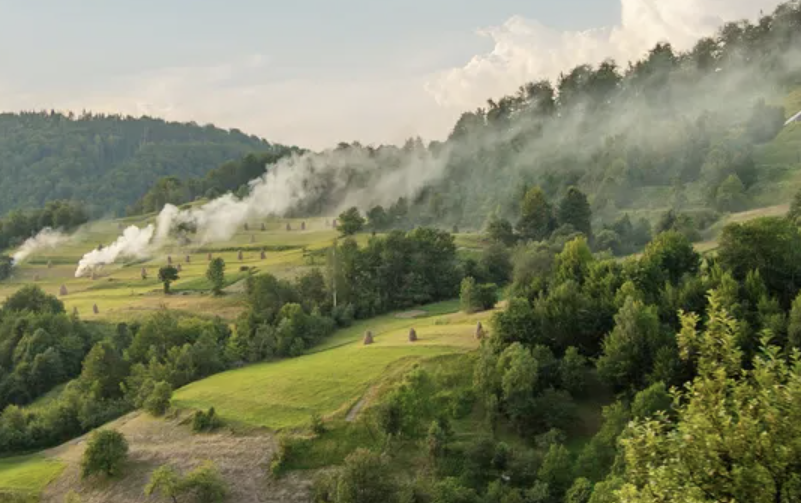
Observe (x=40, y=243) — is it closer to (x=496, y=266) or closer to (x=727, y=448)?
(x=496, y=266)

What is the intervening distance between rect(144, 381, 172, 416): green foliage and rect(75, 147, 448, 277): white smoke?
70.5 metres

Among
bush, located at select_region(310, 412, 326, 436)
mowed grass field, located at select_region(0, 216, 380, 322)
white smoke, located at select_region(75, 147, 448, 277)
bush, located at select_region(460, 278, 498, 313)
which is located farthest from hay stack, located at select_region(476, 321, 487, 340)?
white smoke, located at select_region(75, 147, 448, 277)

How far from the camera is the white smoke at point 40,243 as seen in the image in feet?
433

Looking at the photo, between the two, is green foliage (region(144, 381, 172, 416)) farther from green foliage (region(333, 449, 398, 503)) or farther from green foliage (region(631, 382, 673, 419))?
green foliage (region(631, 382, 673, 419))

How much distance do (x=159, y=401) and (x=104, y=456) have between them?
28.6ft

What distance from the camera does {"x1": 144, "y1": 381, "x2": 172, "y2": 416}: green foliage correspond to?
5531 centimetres

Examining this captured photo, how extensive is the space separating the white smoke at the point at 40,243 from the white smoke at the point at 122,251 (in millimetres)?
15987

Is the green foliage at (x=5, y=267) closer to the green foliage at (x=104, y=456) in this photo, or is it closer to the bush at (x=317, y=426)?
the green foliage at (x=104, y=456)

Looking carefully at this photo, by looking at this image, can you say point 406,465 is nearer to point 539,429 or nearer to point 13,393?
point 539,429

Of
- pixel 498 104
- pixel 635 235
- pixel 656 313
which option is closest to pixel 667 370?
pixel 656 313

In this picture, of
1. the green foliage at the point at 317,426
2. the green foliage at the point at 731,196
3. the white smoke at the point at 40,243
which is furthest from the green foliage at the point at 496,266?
the white smoke at the point at 40,243

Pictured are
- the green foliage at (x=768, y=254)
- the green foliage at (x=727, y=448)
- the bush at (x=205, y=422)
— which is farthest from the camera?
the green foliage at (x=768, y=254)

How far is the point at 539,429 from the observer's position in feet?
151

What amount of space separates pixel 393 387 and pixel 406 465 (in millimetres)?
A: 7190
